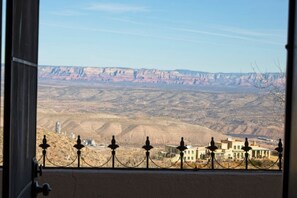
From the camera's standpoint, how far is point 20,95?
315 cm

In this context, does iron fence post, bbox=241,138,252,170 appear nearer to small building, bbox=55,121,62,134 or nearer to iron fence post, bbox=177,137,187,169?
iron fence post, bbox=177,137,187,169

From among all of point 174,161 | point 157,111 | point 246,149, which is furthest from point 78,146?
point 246,149

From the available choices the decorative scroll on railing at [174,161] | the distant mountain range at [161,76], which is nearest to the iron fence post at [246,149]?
the decorative scroll on railing at [174,161]

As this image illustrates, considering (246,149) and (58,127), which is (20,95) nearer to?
(246,149)

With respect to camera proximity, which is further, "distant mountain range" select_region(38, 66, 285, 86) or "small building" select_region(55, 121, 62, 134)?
"distant mountain range" select_region(38, 66, 285, 86)

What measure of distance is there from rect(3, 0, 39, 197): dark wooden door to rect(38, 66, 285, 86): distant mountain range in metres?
3.82

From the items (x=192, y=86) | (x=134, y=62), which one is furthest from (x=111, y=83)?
(x=192, y=86)

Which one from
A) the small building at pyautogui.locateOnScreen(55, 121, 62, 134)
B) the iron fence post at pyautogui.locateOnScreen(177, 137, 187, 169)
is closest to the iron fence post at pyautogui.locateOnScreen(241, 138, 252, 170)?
the iron fence post at pyautogui.locateOnScreen(177, 137, 187, 169)

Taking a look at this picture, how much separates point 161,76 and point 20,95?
15.2ft

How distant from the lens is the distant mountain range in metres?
7.65

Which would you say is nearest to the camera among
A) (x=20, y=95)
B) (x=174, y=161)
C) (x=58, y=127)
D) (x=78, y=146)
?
(x=20, y=95)

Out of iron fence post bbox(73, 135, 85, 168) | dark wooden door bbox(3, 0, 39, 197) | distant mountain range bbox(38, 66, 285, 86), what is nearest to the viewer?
dark wooden door bbox(3, 0, 39, 197)

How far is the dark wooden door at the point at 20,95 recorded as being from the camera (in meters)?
2.79

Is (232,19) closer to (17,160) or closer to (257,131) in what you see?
(257,131)
